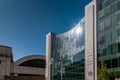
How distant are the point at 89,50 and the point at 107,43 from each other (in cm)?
633

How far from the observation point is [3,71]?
285 feet

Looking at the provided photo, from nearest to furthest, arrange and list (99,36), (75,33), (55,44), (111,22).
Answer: (111,22)
(99,36)
(75,33)
(55,44)

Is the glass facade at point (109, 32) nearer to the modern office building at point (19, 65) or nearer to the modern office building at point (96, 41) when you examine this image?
the modern office building at point (96, 41)

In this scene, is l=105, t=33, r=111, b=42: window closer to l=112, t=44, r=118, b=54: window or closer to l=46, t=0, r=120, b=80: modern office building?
l=46, t=0, r=120, b=80: modern office building

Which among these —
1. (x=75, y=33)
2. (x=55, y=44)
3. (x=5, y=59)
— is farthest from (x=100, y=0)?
(x=5, y=59)

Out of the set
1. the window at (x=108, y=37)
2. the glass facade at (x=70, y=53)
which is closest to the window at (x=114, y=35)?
the window at (x=108, y=37)

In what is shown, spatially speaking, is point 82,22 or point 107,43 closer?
point 107,43

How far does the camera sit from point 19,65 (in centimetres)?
9425

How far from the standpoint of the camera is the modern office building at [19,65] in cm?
8712

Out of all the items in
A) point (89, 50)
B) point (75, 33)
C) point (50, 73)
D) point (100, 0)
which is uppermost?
point (100, 0)

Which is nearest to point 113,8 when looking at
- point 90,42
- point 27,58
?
point 90,42

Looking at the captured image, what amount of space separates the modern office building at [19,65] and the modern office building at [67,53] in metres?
7.15

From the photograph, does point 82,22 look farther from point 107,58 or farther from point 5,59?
point 5,59

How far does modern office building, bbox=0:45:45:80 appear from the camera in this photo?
87119 millimetres
